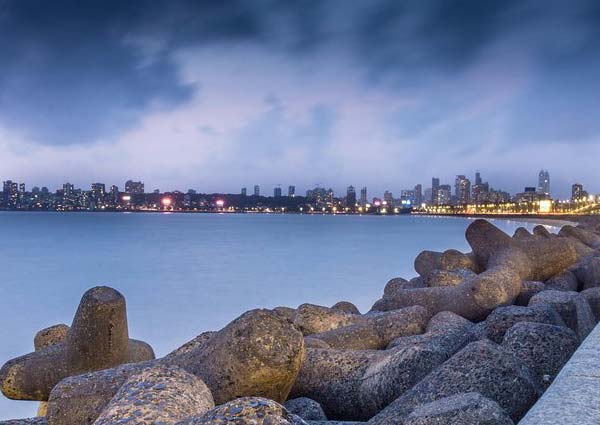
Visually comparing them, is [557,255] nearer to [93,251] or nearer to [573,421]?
[573,421]

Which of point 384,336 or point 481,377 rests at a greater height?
point 481,377

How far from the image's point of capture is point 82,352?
537 centimetres

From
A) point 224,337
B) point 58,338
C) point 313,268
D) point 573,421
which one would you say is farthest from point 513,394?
point 313,268

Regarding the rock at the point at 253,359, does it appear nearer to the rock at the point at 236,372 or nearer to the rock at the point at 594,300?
the rock at the point at 236,372

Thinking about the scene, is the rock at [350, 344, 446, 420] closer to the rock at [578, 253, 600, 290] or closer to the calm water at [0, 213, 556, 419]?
the rock at [578, 253, 600, 290]

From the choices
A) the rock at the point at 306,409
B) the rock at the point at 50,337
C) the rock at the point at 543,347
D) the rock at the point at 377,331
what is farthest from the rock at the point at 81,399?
the rock at the point at 50,337

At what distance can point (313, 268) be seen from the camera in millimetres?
29609

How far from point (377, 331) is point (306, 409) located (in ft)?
8.18

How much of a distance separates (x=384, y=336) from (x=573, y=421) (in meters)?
4.24

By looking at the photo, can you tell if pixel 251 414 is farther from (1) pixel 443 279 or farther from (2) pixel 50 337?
(1) pixel 443 279

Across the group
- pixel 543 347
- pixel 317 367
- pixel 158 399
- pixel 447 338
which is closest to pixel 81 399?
pixel 158 399

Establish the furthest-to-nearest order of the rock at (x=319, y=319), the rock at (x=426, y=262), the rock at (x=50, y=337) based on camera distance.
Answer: the rock at (x=426, y=262)
the rock at (x=319, y=319)
the rock at (x=50, y=337)

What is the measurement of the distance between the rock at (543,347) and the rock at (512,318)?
779 mm

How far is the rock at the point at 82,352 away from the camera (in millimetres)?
5332
